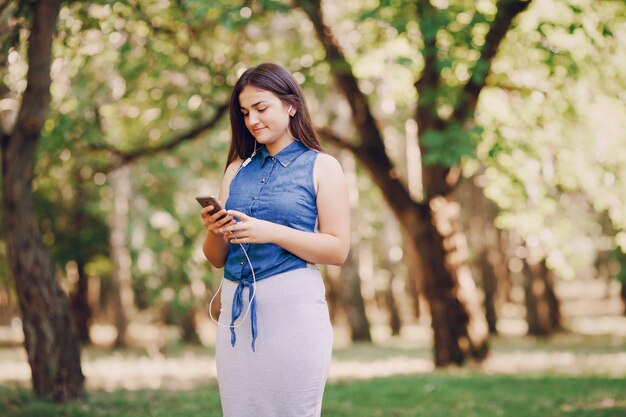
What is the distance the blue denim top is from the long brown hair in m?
0.11

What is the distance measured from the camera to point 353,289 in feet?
77.4

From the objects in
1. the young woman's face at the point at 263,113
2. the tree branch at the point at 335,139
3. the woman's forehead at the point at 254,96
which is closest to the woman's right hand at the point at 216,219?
the young woman's face at the point at 263,113

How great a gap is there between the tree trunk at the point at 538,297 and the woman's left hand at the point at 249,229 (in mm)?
21821

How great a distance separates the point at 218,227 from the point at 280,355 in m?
0.56

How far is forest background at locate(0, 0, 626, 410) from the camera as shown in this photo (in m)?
8.26

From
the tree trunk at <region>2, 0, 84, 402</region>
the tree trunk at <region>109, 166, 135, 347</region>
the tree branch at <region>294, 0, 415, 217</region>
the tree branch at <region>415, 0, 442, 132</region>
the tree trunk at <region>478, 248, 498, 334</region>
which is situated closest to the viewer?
the tree trunk at <region>2, 0, 84, 402</region>

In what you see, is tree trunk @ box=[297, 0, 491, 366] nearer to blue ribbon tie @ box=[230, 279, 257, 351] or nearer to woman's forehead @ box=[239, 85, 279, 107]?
woman's forehead @ box=[239, 85, 279, 107]

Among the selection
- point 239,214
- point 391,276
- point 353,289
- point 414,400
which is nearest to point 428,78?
point 414,400

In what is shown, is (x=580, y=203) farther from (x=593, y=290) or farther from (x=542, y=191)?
(x=593, y=290)

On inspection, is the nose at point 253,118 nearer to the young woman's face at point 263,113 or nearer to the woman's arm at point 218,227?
the young woman's face at point 263,113

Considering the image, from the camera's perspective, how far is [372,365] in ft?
50.5

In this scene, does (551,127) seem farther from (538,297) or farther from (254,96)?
(538,297)

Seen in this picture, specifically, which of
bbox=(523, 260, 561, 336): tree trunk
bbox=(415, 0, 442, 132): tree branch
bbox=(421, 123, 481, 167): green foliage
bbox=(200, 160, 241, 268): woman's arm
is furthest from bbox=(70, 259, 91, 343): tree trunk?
bbox=(200, 160, 241, 268): woman's arm

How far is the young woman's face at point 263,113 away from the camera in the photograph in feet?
11.1
